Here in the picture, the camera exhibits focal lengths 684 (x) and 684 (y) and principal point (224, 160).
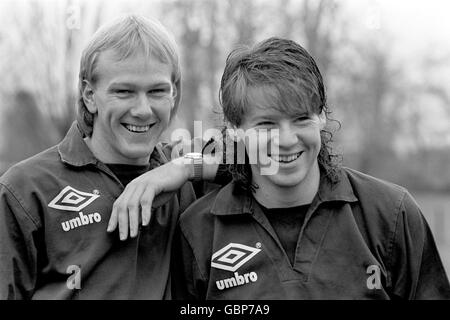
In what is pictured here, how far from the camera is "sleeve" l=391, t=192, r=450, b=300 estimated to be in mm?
3180

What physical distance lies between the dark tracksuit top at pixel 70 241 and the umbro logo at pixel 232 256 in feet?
0.89

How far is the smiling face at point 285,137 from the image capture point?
3180 millimetres

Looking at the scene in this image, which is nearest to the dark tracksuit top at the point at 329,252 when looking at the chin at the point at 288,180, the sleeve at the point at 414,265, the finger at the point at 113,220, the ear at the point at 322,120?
the sleeve at the point at 414,265

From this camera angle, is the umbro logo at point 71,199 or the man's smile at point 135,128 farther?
the man's smile at point 135,128

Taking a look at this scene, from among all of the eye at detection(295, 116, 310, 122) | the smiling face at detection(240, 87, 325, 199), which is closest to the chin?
the smiling face at detection(240, 87, 325, 199)

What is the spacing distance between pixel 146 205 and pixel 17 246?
641mm

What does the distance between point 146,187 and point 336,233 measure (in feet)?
3.04

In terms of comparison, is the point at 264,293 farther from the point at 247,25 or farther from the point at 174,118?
the point at 247,25

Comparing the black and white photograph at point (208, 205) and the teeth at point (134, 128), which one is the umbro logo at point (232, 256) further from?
the teeth at point (134, 128)

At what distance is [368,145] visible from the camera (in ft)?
81.6

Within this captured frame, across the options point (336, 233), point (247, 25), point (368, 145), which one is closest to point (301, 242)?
point (336, 233)

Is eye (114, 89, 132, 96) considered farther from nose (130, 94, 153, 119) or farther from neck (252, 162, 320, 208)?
neck (252, 162, 320, 208)

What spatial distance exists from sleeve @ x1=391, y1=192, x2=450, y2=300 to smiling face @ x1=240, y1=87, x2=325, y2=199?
0.52 m
